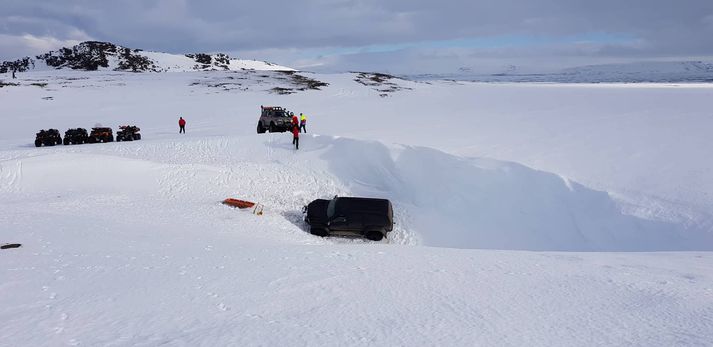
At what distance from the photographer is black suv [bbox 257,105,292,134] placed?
27422 millimetres

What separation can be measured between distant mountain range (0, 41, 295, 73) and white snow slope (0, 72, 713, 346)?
383 ft

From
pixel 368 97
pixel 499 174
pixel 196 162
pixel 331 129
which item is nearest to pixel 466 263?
pixel 499 174

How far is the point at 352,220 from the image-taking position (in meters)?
13.9

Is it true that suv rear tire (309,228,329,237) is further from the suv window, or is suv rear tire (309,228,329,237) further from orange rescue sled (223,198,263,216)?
orange rescue sled (223,198,263,216)

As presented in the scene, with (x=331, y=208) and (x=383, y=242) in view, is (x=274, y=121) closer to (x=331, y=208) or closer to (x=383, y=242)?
(x=331, y=208)

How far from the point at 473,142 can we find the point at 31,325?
21.0 metres

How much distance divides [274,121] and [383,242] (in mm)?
15535

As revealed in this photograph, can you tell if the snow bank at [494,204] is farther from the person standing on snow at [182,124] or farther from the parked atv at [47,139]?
the parked atv at [47,139]

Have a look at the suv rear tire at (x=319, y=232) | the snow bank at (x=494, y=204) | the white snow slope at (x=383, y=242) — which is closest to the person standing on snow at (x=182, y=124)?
the white snow slope at (x=383, y=242)

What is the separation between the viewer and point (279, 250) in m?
9.41

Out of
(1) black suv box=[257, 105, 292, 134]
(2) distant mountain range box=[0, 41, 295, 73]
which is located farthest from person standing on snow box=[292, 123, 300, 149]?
(2) distant mountain range box=[0, 41, 295, 73]

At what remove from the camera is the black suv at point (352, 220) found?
45.4 feet

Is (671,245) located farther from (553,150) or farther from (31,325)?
(31,325)

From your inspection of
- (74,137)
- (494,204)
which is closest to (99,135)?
(74,137)
